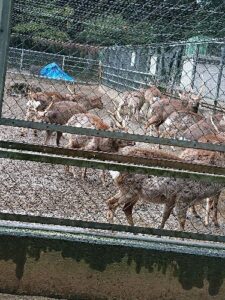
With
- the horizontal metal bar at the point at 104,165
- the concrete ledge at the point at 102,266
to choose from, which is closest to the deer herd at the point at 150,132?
the horizontal metal bar at the point at 104,165

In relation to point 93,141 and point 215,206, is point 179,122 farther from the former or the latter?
point 215,206

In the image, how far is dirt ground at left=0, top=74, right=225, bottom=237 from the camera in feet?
21.3

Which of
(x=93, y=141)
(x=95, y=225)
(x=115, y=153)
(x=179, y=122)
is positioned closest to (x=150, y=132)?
(x=179, y=122)

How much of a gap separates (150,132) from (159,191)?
7.78m

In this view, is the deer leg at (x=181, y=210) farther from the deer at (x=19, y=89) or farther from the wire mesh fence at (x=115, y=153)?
the deer at (x=19, y=89)

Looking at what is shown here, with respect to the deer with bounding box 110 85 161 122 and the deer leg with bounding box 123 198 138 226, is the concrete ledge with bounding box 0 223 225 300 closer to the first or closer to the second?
the deer leg with bounding box 123 198 138 226

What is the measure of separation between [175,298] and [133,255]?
0.41 m

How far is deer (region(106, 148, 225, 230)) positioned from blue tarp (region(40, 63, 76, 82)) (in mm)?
4563

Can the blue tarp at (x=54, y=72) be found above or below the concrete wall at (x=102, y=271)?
above

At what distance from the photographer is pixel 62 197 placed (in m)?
7.12

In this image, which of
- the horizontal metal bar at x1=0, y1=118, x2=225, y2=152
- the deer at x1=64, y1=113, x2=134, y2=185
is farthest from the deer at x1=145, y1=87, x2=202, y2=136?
the horizontal metal bar at x1=0, y1=118, x2=225, y2=152

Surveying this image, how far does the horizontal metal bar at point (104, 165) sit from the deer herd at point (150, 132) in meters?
2.00

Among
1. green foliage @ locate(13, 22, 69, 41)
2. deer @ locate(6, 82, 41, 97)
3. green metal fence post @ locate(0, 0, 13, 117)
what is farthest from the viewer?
deer @ locate(6, 82, 41, 97)

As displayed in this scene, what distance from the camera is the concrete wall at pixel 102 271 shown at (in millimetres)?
3596
